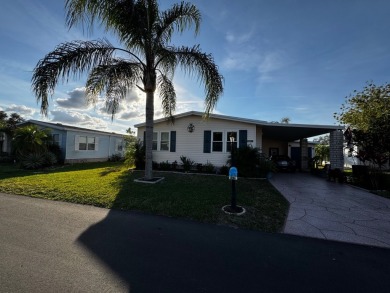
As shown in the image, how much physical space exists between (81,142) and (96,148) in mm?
1833

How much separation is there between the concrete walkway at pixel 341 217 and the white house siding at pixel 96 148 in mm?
17110

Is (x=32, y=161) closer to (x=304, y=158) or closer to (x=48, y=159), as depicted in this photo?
(x=48, y=159)

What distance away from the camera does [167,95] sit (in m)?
10.7

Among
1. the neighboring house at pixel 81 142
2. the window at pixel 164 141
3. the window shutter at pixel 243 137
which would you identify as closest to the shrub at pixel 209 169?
the window shutter at pixel 243 137

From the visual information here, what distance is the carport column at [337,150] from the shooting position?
40.4ft

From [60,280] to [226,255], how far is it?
2298 millimetres

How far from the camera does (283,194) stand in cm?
812

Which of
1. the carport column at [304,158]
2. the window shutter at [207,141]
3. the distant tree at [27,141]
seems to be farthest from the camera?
the carport column at [304,158]

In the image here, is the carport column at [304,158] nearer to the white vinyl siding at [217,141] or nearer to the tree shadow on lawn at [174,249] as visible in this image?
the white vinyl siding at [217,141]

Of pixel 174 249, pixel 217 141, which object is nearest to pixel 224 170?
pixel 217 141

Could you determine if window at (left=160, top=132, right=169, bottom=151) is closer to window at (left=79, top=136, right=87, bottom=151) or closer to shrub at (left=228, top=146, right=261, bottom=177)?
shrub at (left=228, top=146, right=261, bottom=177)

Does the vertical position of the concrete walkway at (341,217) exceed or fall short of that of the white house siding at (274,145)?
it falls short

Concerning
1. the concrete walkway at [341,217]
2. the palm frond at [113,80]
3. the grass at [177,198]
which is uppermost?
the palm frond at [113,80]

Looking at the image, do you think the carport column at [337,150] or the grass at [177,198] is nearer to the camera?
the grass at [177,198]
